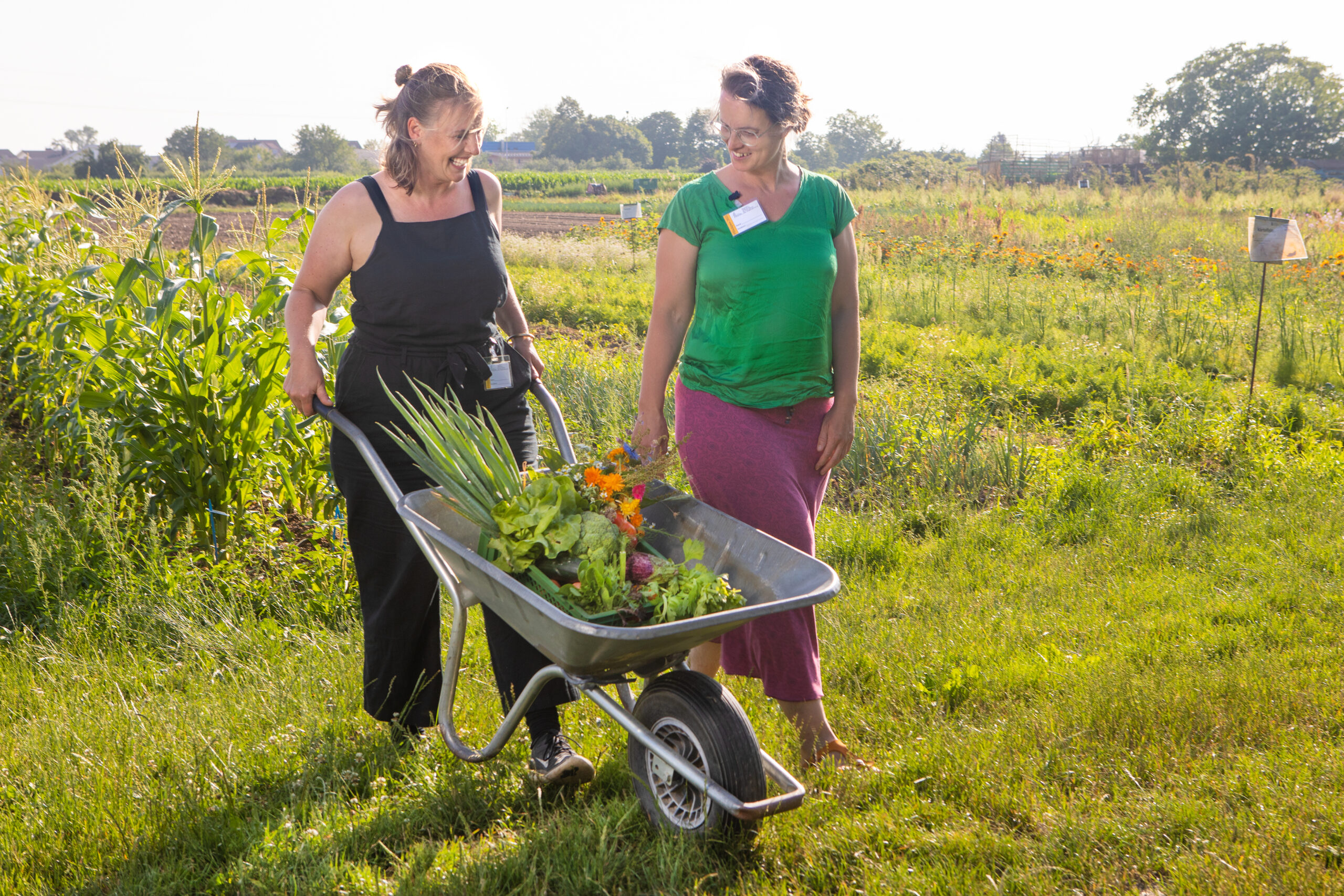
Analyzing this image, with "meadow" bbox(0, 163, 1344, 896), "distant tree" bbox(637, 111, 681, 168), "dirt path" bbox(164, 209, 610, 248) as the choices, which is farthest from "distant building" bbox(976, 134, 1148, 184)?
"distant tree" bbox(637, 111, 681, 168)

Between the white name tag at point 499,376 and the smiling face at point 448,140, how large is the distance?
0.54 metres

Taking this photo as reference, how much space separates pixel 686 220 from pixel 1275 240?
5027 mm

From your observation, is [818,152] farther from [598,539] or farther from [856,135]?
[598,539]

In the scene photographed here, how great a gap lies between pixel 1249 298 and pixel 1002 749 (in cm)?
943

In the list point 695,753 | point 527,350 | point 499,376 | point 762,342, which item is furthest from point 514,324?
point 695,753

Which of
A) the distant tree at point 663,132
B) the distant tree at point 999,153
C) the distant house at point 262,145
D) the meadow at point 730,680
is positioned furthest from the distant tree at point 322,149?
Result: the meadow at point 730,680

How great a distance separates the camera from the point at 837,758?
276 cm

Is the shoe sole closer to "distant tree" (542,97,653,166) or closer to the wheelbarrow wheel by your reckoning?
the wheelbarrow wheel

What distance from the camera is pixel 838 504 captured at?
530cm

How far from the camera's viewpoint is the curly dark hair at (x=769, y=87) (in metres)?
2.62

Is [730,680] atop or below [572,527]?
below

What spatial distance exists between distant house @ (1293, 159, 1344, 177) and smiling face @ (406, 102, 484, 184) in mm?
50002

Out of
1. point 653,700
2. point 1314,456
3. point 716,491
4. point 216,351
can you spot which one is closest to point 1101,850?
point 653,700

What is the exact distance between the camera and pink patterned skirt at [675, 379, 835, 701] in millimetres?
2756
